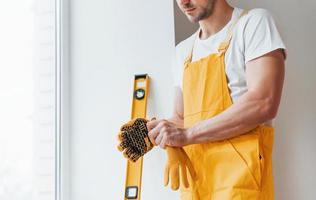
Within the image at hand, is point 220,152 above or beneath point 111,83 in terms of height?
beneath

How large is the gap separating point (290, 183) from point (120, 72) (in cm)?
86

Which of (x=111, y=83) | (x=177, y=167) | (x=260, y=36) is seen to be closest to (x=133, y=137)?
(x=177, y=167)

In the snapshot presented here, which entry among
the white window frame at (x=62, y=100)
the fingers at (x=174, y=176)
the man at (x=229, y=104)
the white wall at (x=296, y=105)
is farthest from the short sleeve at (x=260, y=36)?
the white window frame at (x=62, y=100)

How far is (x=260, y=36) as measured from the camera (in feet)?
5.03

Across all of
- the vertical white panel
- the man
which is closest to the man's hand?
the man

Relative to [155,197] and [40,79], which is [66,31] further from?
[155,197]

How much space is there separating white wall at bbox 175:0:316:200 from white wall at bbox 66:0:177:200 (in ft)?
0.47

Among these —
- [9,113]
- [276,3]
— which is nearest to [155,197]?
[9,113]

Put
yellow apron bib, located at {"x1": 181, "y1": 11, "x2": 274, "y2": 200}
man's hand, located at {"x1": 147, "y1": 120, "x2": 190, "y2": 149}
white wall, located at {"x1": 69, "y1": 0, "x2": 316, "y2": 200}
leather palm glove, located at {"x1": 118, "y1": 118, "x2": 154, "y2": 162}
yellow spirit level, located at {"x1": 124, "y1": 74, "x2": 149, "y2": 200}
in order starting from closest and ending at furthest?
1. yellow apron bib, located at {"x1": 181, "y1": 11, "x2": 274, "y2": 200}
2. man's hand, located at {"x1": 147, "y1": 120, "x2": 190, "y2": 149}
3. leather palm glove, located at {"x1": 118, "y1": 118, "x2": 154, "y2": 162}
4. yellow spirit level, located at {"x1": 124, "y1": 74, "x2": 149, "y2": 200}
5. white wall, located at {"x1": 69, "y1": 0, "x2": 316, "y2": 200}

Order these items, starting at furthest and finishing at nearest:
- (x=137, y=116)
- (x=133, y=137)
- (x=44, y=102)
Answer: (x=44, y=102) < (x=137, y=116) < (x=133, y=137)

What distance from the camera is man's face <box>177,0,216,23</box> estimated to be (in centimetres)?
170

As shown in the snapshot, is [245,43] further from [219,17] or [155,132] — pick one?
[155,132]

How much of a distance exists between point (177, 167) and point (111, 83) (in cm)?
64

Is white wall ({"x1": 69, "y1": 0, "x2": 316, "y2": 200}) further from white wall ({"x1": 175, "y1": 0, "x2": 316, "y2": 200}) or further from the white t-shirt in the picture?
the white t-shirt
